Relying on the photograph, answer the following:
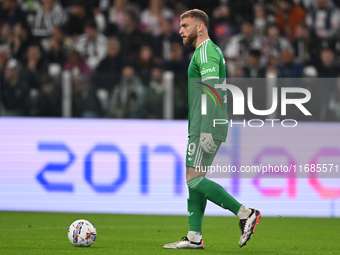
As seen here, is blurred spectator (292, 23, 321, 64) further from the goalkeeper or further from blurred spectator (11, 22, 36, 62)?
the goalkeeper

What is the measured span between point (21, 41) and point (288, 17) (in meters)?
5.40

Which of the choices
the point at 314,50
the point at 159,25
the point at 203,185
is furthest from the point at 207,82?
the point at 159,25

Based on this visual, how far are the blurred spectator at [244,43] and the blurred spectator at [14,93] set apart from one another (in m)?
3.92

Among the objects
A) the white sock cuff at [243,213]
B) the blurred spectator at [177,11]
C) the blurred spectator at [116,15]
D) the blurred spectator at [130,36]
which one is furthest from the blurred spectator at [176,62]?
the white sock cuff at [243,213]

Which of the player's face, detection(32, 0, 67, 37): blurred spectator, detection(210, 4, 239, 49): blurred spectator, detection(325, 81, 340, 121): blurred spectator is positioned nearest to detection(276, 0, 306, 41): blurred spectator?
detection(210, 4, 239, 49): blurred spectator

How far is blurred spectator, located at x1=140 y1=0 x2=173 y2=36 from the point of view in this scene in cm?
1229

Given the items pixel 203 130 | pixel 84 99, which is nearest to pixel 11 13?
pixel 84 99

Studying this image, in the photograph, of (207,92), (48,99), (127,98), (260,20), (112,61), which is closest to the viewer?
(207,92)

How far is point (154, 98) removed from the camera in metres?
9.34

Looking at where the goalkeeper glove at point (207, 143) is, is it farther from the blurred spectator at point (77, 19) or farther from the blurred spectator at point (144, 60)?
the blurred spectator at point (77, 19)

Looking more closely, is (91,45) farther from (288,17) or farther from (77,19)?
(288,17)

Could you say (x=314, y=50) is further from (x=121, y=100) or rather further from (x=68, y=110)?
(x=68, y=110)

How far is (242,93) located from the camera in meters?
9.48

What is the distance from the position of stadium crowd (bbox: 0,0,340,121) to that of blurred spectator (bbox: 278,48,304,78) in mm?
17
